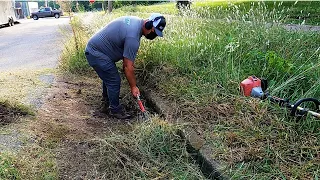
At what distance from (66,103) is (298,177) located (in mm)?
3360

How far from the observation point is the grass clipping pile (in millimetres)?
2668

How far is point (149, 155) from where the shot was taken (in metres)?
2.84

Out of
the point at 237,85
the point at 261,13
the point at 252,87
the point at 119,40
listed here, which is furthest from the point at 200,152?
the point at 261,13

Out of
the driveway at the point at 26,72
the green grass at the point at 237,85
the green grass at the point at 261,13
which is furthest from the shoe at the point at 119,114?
the green grass at the point at 261,13

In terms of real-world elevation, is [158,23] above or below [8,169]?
above

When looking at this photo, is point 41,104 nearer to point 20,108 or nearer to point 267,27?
point 20,108

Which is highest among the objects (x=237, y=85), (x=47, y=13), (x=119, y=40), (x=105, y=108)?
(x=119, y=40)

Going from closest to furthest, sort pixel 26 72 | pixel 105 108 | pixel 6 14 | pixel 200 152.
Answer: pixel 200 152, pixel 105 108, pixel 26 72, pixel 6 14

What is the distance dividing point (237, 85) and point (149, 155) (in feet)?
4.67

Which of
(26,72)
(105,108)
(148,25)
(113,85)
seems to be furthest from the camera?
(26,72)

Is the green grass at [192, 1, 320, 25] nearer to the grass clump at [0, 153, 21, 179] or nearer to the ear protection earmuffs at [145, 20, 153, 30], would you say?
the ear protection earmuffs at [145, 20, 153, 30]

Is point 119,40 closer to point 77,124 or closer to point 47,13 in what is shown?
point 77,124

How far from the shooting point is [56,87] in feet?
17.4

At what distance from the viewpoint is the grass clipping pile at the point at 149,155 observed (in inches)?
105
